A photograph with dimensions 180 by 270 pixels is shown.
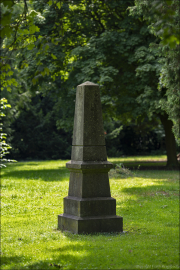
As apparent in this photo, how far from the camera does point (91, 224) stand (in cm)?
634

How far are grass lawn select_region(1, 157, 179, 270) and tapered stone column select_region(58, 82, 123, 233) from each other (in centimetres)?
23

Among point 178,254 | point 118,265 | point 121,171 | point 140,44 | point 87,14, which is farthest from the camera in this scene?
point 87,14

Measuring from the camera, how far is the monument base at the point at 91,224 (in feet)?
20.6

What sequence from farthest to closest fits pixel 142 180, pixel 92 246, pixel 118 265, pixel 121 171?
1. pixel 121 171
2. pixel 142 180
3. pixel 92 246
4. pixel 118 265

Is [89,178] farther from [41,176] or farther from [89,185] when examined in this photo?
[41,176]

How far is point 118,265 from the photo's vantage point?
4.54 meters

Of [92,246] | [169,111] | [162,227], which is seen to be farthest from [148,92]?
[92,246]

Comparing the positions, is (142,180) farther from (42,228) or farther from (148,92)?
(42,228)

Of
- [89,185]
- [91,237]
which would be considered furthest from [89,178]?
[91,237]

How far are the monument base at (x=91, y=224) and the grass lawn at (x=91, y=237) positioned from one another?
17 cm

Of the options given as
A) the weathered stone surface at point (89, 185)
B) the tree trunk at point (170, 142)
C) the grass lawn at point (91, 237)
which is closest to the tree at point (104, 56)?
the tree trunk at point (170, 142)

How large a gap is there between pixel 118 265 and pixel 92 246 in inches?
35.0

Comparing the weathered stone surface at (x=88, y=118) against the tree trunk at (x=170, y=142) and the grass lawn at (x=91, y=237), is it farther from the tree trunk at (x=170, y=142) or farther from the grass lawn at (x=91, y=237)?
the tree trunk at (x=170, y=142)

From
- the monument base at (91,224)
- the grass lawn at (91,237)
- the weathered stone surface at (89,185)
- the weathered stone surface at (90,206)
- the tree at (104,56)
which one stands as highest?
the tree at (104,56)
